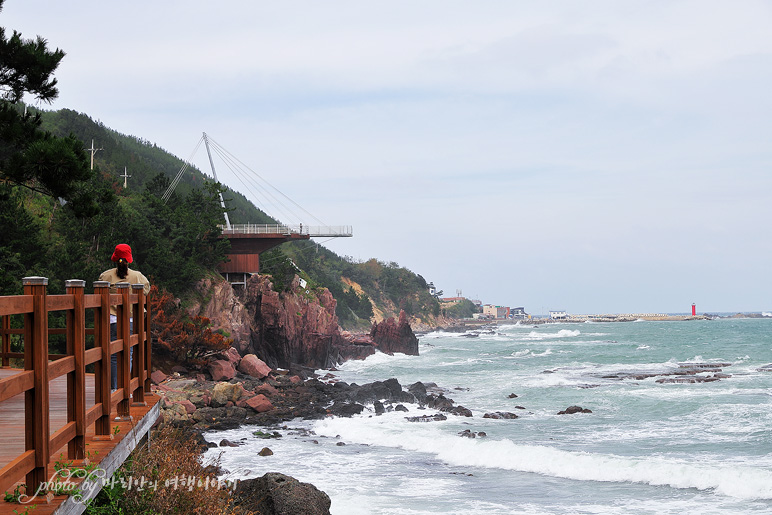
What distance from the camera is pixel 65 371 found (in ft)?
14.3

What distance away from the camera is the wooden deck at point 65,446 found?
155 inches

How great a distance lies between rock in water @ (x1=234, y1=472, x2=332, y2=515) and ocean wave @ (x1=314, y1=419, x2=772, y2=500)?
8.12m

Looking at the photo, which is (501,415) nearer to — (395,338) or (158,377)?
(158,377)

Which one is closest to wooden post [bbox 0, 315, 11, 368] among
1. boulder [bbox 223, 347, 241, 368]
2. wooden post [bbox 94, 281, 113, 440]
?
wooden post [bbox 94, 281, 113, 440]

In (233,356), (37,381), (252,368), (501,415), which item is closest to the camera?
(37,381)

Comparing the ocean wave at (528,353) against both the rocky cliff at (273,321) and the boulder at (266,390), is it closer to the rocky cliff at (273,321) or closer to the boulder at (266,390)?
the rocky cliff at (273,321)

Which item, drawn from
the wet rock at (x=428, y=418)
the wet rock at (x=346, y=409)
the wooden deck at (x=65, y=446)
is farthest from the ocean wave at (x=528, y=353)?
the wooden deck at (x=65, y=446)

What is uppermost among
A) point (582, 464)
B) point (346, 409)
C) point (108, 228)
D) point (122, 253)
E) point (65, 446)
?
point (108, 228)

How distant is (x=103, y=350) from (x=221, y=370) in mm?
27083

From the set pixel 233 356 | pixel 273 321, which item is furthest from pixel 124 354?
pixel 273 321

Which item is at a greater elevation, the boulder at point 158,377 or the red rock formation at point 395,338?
the boulder at point 158,377

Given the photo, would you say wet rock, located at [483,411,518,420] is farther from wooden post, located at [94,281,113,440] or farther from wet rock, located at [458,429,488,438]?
wooden post, located at [94,281,113,440]

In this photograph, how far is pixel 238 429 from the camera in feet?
73.6

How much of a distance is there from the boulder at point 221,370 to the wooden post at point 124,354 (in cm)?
2519
